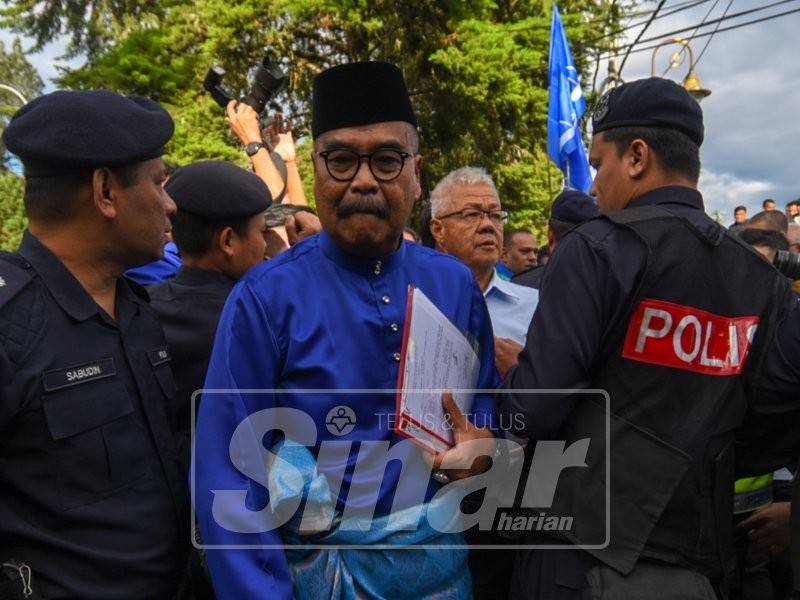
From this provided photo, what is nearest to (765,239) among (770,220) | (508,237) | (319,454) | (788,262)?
(770,220)

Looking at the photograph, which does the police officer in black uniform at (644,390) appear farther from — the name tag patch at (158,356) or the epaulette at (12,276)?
the epaulette at (12,276)

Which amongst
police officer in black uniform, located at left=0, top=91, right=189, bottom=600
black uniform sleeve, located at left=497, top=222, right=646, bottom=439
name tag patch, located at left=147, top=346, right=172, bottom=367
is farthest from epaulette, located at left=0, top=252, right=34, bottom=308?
black uniform sleeve, located at left=497, top=222, right=646, bottom=439

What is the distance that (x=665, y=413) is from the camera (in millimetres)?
1907

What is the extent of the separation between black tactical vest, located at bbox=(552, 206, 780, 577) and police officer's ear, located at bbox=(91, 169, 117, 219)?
4.37ft

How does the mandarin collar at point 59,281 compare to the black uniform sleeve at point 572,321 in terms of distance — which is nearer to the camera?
the mandarin collar at point 59,281

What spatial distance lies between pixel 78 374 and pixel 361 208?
2.67 feet

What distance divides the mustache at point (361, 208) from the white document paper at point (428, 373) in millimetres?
261

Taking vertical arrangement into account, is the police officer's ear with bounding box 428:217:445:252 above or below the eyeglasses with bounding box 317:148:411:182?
below

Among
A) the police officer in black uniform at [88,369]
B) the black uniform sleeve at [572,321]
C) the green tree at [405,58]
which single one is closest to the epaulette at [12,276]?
the police officer in black uniform at [88,369]

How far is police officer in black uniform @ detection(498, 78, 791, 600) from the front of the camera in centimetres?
188

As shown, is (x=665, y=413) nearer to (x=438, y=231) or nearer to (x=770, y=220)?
(x=438, y=231)

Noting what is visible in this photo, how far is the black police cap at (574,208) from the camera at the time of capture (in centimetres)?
454

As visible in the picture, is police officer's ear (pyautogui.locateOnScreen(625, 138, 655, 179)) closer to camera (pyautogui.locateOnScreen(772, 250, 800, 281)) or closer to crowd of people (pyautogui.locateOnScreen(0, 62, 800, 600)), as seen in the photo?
crowd of people (pyautogui.locateOnScreen(0, 62, 800, 600))

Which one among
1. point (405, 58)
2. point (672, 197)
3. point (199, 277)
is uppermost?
point (405, 58)
